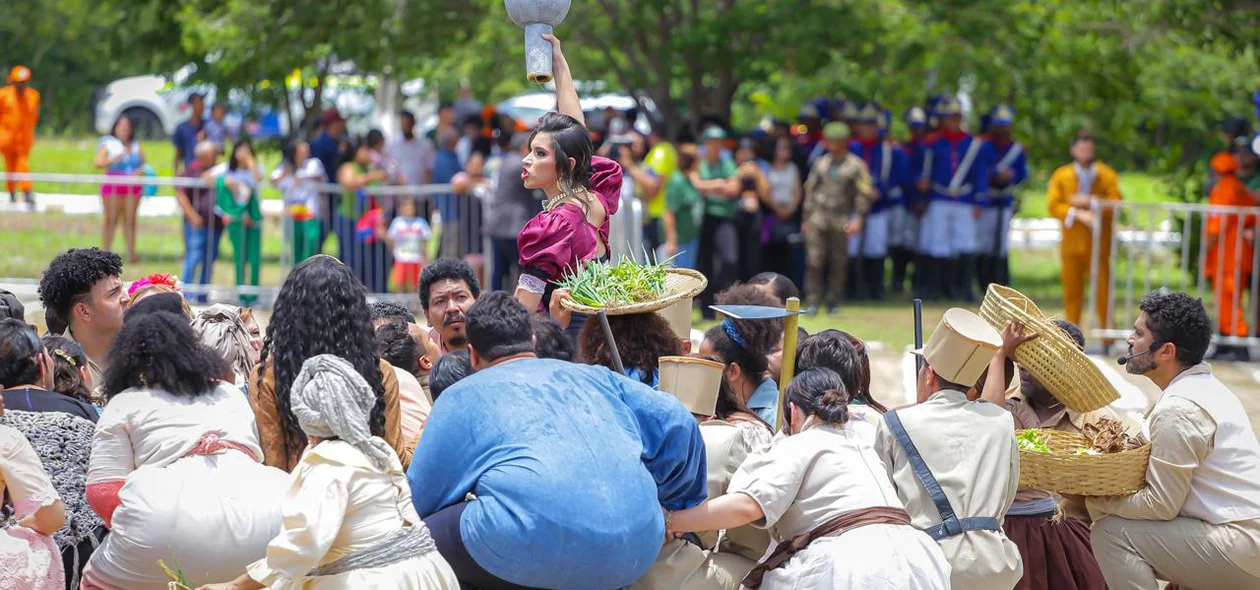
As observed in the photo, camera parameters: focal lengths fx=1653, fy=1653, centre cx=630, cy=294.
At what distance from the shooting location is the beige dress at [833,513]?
Answer: 4.83 m

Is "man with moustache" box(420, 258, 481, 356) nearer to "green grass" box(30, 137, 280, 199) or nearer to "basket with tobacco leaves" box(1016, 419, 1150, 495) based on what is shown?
"basket with tobacco leaves" box(1016, 419, 1150, 495)

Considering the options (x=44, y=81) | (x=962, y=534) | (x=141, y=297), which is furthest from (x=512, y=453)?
(x=44, y=81)

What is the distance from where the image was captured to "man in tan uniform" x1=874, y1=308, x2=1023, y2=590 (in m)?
5.32

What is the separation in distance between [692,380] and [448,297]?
177 cm

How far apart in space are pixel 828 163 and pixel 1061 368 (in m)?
9.27

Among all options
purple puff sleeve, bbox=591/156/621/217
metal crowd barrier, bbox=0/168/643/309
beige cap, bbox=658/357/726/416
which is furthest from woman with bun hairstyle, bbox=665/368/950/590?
metal crowd barrier, bbox=0/168/643/309

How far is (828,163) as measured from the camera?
48.8 feet

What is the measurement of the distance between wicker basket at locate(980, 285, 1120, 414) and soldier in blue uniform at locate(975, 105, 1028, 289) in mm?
10541

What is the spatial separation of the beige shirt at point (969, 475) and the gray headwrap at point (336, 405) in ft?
5.81

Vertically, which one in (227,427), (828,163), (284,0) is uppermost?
(284,0)

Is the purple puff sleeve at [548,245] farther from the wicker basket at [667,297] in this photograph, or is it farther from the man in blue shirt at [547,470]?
the man in blue shirt at [547,470]

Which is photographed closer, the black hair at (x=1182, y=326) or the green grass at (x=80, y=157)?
the black hair at (x=1182, y=326)

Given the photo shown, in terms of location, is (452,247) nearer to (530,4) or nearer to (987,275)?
(987,275)

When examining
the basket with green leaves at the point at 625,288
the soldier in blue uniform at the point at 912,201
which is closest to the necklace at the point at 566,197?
the basket with green leaves at the point at 625,288
